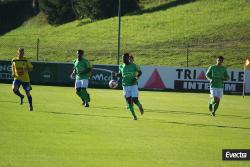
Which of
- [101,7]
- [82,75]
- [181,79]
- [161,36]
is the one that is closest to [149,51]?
[161,36]

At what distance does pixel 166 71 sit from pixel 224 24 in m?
20.0

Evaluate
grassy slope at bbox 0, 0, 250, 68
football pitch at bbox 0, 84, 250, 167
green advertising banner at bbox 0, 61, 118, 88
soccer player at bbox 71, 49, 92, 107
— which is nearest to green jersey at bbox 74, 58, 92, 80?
soccer player at bbox 71, 49, 92, 107

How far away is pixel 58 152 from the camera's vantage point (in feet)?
46.4

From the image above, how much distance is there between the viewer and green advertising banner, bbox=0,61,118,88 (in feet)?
133

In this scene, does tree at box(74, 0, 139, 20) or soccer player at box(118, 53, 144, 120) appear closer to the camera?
soccer player at box(118, 53, 144, 120)

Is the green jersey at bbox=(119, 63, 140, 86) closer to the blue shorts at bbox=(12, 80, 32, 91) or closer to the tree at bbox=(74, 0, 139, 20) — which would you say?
the blue shorts at bbox=(12, 80, 32, 91)

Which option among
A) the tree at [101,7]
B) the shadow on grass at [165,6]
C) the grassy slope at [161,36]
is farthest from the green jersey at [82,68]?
the shadow on grass at [165,6]

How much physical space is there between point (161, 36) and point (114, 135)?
40.1 metres

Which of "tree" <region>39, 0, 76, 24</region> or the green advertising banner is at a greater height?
"tree" <region>39, 0, 76, 24</region>

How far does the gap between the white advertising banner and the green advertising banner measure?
2275mm

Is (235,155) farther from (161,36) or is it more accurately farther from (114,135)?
(161,36)

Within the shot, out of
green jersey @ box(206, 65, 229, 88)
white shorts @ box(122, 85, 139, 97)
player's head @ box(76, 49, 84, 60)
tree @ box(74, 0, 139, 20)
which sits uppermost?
tree @ box(74, 0, 139, 20)

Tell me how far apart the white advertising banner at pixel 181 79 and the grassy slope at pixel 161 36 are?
27.0 ft

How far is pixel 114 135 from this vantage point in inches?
682
